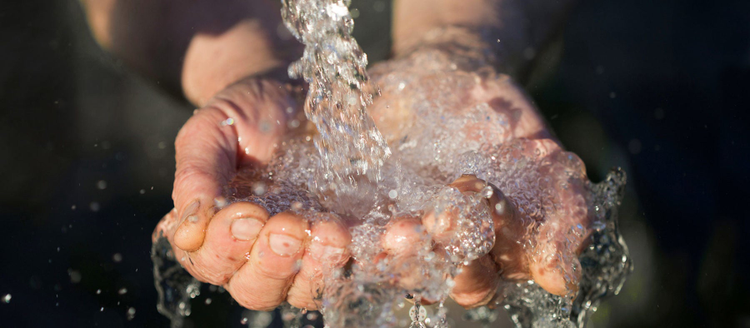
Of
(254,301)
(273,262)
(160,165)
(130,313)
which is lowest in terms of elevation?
(130,313)

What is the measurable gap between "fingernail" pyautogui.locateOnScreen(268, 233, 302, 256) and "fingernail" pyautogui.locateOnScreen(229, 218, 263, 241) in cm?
2

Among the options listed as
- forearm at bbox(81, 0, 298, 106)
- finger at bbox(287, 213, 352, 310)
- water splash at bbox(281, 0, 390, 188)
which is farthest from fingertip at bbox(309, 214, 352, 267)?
forearm at bbox(81, 0, 298, 106)

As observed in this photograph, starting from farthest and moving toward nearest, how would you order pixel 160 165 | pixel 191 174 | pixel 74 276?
pixel 160 165, pixel 74 276, pixel 191 174

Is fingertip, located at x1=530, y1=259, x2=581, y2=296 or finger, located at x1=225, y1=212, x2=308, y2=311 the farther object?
fingertip, located at x1=530, y1=259, x2=581, y2=296

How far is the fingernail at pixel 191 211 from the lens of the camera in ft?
1.94

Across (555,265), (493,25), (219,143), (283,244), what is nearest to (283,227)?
(283,244)

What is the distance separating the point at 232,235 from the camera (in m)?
0.57

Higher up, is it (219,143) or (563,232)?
(219,143)

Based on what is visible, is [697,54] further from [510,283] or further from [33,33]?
[33,33]

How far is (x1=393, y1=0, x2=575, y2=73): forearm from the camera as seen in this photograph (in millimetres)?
1191

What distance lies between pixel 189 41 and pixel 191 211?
706 mm

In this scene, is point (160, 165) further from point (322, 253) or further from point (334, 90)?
point (322, 253)

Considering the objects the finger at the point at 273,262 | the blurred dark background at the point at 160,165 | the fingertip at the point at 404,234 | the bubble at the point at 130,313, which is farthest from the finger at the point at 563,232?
the bubble at the point at 130,313

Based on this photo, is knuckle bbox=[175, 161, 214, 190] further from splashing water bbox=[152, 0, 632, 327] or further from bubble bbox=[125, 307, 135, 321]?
bubble bbox=[125, 307, 135, 321]
